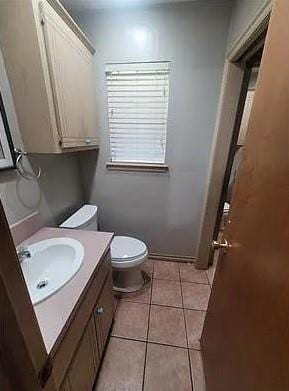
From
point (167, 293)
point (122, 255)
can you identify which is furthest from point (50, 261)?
point (167, 293)

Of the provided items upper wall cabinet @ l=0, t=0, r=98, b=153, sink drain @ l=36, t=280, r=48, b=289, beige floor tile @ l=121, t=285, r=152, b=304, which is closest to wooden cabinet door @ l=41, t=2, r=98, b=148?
upper wall cabinet @ l=0, t=0, r=98, b=153

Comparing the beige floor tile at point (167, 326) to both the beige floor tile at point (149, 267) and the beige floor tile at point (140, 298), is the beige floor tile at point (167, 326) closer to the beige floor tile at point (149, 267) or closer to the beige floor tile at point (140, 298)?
the beige floor tile at point (140, 298)

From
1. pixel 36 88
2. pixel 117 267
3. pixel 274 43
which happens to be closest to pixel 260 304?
pixel 274 43

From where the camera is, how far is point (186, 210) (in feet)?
6.56

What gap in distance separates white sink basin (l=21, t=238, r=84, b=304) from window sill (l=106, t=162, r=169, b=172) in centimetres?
93

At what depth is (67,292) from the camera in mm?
833

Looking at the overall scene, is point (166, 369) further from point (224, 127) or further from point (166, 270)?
point (224, 127)

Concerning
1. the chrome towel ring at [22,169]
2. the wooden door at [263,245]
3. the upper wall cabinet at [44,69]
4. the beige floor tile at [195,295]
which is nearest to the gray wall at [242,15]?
the wooden door at [263,245]

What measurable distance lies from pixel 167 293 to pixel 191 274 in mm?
377

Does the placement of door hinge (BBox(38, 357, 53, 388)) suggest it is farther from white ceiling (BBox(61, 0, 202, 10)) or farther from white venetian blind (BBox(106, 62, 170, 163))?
white ceiling (BBox(61, 0, 202, 10))

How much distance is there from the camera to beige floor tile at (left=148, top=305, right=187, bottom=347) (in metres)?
1.40

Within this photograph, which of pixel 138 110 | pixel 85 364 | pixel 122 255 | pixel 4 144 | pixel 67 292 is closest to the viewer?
pixel 67 292

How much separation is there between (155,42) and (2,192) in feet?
5.14

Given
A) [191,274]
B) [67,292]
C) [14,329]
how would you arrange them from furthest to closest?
[191,274] → [67,292] → [14,329]
